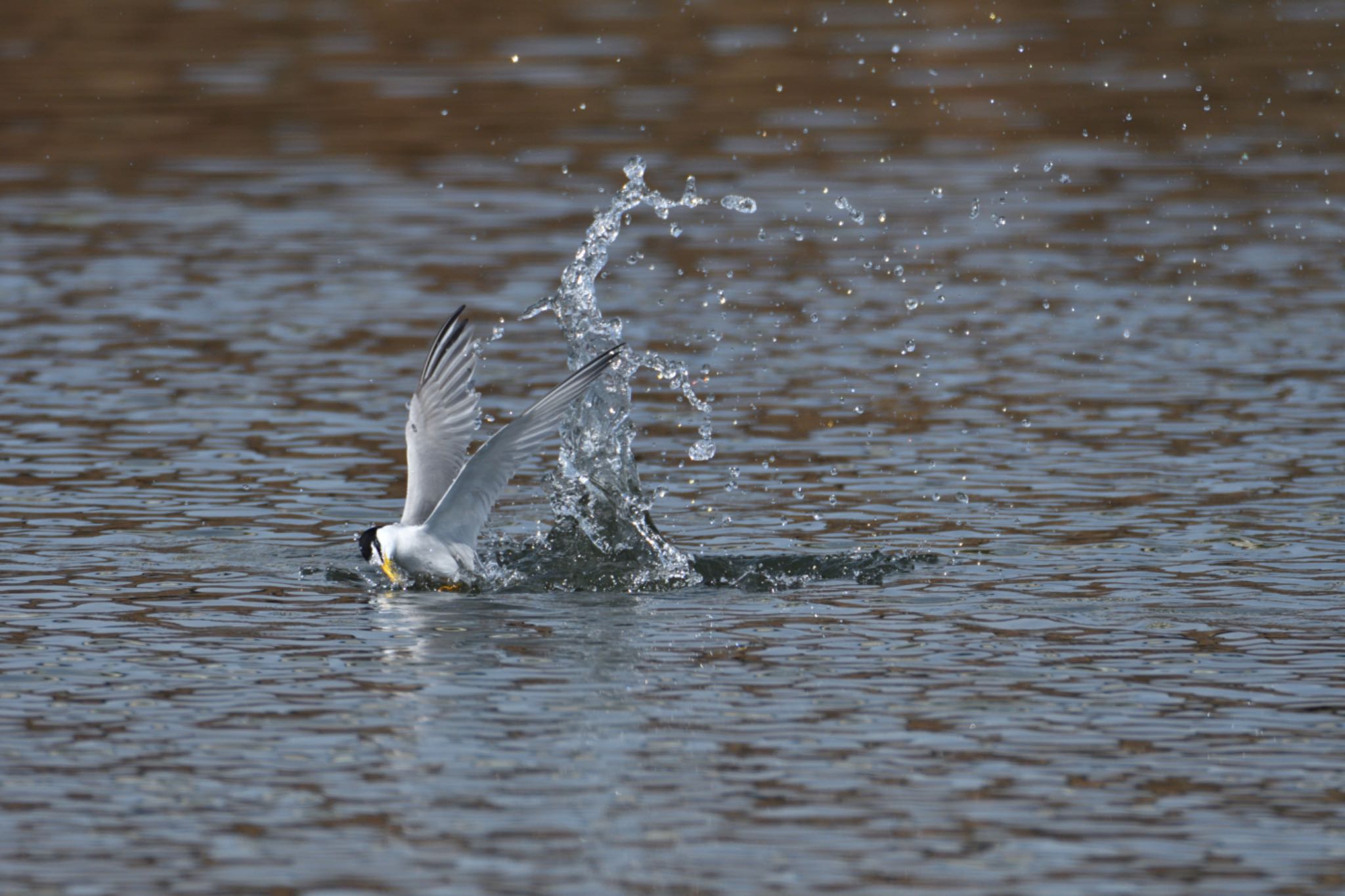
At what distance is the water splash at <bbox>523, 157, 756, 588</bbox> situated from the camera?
12711 millimetres

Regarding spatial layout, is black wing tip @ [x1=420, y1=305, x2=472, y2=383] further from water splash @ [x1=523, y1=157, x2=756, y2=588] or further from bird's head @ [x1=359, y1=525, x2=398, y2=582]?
bird's head @ [x1=359, y1=525, x2=398, y2=582]

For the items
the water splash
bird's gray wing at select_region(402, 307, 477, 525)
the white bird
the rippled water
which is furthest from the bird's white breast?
the water splash

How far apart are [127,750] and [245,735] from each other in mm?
476

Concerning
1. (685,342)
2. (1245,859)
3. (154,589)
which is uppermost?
(685,342)

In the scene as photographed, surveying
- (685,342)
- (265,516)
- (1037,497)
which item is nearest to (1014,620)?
(1037,497)

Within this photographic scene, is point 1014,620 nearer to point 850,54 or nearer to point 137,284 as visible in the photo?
point 137,284

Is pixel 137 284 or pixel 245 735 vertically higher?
pixel 137 284

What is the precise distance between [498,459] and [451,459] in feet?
2.98

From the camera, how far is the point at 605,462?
44.2 ft

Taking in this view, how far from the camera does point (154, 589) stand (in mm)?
12117

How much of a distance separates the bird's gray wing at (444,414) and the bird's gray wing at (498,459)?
0.44 metres

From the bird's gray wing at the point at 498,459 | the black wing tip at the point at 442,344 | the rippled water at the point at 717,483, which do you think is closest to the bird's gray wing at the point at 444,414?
the black wing tip at the point at 442,344

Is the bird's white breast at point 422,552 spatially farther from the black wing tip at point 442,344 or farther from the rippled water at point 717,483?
the black wing tip at point 442,344

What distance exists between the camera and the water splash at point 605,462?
41.7 ft
